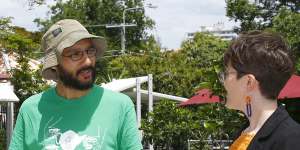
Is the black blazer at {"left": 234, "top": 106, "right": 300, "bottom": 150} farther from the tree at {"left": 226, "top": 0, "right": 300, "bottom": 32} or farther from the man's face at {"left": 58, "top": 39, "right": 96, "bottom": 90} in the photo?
the tree at {"left": 226, "top": 0, "right": 300, "bottom": 32}

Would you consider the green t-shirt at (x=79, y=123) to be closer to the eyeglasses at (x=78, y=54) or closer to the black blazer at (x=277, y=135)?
the eyeglasses at (x=78, y=54)

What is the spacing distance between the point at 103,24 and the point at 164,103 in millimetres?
49877

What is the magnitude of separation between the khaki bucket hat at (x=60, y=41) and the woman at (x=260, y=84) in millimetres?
979

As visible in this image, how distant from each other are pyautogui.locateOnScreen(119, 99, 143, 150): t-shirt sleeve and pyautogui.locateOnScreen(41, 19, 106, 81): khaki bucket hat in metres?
0.37

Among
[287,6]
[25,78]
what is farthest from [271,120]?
[287,6]

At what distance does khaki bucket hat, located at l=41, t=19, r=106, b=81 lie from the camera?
10.7 ft

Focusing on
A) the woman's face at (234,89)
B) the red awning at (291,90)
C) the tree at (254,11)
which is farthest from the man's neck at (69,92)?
the tree at (254,11)

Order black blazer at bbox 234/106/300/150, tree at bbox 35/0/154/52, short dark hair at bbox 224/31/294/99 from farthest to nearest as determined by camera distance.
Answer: tree at bbox 35/0/154/52 → short dark hair at bbox 224/31/294/99 → black blazer at bbox 234/106/300/150

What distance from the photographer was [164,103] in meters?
11.3

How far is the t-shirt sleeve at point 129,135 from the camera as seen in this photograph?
3.16 m

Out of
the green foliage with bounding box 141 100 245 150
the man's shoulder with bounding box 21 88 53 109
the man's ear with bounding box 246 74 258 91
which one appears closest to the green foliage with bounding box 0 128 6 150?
the green foliage with bounding box 141 100 245 150

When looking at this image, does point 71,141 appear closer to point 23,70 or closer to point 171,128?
point 171,128

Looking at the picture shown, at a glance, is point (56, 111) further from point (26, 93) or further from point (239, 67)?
point (26, 93)

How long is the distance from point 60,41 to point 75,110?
1.09ft
